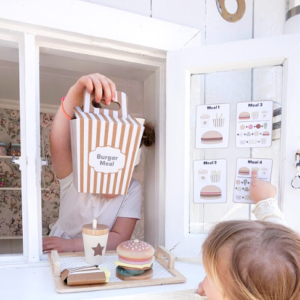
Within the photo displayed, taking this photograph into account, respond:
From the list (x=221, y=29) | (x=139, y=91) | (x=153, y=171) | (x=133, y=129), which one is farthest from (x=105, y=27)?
(x=139, y=91)

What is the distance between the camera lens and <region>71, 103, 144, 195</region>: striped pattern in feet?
3.06

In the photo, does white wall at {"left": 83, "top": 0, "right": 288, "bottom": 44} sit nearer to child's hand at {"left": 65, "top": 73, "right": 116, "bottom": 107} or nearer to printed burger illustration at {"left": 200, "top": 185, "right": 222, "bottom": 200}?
child's hand at {"left": 65, "top": 73, "right": 116, "bottom": 107}

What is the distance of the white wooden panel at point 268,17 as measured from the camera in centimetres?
130

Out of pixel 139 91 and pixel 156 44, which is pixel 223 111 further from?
pixel 139 91

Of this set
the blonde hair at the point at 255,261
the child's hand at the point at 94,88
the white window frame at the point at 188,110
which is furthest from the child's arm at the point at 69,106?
the blonde hair at the point at 255,261

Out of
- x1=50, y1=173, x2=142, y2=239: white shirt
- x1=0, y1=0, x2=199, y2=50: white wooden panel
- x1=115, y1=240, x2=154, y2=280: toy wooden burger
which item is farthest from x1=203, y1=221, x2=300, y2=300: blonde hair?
x1=0, y1=0, x2=199, y2=50: white wooden panel

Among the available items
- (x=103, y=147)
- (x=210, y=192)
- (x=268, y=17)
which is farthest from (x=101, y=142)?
(x=268, y=17)

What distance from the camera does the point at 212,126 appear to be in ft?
3.74

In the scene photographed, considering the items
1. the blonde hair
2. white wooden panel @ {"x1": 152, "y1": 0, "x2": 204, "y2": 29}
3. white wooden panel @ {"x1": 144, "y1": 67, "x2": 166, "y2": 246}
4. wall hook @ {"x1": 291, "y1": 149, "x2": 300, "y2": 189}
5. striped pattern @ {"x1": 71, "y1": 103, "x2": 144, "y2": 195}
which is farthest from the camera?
white wooden panel @ {"x1": 144, "y1": 67, "x2": 166, "y2": 246}

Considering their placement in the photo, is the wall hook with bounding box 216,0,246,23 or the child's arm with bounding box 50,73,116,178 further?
the wall hook with bounding box 216,0,246,23

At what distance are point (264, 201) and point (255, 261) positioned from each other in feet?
1.50

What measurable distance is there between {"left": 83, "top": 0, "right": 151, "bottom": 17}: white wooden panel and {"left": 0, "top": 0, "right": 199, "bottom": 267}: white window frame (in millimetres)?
40

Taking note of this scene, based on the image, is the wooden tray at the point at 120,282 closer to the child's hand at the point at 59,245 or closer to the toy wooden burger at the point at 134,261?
the toy wooden burger at the point at 134,261

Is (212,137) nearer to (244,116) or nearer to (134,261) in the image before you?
(244,116)
